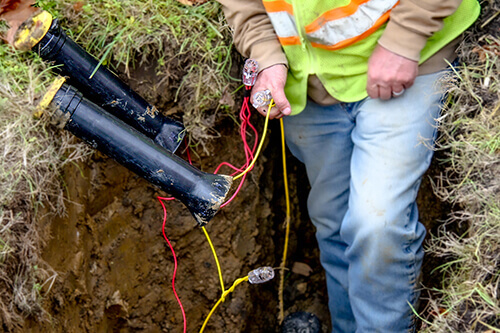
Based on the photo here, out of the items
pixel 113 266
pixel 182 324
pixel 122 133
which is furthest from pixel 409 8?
pixel 182 324

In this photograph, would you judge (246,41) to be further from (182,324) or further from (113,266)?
(182,324)

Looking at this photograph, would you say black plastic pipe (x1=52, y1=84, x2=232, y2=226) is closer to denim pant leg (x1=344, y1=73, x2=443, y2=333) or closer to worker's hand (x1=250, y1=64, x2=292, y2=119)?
worker's hand (x1=250, y1=64, x2=292, y2=119)

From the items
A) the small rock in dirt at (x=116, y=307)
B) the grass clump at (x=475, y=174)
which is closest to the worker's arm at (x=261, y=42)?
the grass clump at (x=475, y=174)

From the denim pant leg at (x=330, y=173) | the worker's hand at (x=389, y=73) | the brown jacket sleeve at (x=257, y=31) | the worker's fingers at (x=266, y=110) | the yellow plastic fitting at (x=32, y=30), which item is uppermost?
the yellow plastic fitting at (x=32, y=30)

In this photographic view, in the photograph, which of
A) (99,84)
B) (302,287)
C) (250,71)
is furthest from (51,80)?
(302,287)

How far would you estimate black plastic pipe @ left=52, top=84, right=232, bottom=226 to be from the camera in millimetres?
1768

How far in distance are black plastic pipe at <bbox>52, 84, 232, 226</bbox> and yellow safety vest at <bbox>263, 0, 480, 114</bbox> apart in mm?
552

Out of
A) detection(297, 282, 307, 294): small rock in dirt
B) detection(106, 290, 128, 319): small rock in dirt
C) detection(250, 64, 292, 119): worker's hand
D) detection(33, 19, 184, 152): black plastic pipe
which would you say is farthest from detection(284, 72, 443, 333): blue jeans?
detection(106, 290, 128, 319): small rock in dirt

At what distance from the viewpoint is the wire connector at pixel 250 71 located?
1.92 meters

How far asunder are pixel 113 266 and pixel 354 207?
1.22 metres

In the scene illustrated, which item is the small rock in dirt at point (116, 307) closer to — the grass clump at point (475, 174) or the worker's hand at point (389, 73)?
the grass clump at point (475, 174)

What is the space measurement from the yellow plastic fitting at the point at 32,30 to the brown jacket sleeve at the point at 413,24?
129cm

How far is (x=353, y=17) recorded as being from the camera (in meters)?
1.75

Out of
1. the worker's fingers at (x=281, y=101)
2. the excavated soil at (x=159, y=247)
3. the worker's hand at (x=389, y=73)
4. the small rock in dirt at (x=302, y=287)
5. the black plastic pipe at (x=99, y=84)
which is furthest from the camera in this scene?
the small rock in dirt at (x=302, y=287)
